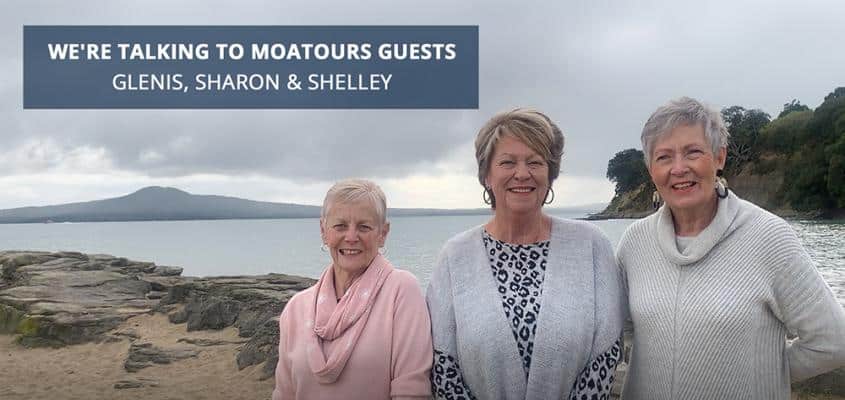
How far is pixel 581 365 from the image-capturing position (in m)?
2.47

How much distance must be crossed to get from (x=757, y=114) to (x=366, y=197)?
3777cm

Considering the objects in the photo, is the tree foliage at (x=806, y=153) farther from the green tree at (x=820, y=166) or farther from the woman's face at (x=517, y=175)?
the woman's face at (x=517, y=175)

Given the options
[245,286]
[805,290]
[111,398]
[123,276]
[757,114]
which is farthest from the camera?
[757,114]

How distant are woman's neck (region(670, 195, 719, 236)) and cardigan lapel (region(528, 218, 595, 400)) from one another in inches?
14.6

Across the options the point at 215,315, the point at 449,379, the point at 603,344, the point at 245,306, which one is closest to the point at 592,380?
the point at 603,344

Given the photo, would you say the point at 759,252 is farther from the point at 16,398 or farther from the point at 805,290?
the point at 16,398

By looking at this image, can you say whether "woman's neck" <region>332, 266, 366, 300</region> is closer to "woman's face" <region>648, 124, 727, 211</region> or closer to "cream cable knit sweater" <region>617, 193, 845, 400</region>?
"cream cable knit sweater" <region>617, 193, 845, 400</region>

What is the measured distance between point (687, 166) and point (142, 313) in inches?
552

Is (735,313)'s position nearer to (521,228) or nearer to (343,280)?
(521,228)

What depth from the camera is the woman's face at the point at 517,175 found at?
2.49m

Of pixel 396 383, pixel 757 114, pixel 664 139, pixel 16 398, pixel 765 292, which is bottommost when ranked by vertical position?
pixel 16 398

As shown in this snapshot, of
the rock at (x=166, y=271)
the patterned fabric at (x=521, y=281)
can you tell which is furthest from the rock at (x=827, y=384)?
the rock at (x=166, y=271)

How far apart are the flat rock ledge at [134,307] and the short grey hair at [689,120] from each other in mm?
8076

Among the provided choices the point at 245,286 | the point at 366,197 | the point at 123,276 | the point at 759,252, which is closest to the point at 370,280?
the point at 366,197
